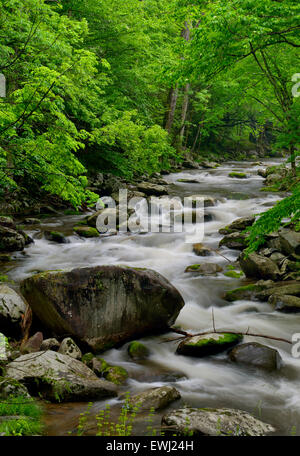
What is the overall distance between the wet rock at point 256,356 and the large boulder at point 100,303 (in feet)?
4.33

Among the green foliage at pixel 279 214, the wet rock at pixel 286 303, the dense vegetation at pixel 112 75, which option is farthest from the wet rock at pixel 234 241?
the green foliage at pixel 279 214

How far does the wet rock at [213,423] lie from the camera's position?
2893mm

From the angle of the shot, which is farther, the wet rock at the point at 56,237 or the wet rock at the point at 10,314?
the wet rock at the point at 56,237

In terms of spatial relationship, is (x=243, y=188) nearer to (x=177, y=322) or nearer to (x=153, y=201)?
(x=153, y=201)

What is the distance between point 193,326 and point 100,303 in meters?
1.94

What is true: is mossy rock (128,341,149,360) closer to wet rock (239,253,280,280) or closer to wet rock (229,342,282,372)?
wet rock (229,342,282,372)

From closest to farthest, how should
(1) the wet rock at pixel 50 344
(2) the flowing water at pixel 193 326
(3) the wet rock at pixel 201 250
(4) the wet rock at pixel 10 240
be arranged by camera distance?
(2) the flowing water at pixel 193 326, (1) the wet rock at pixel 50 344, (4) the wet rock at pixel 10 240, (3) the wet rock at pixel 201 250

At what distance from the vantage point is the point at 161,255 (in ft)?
32.1

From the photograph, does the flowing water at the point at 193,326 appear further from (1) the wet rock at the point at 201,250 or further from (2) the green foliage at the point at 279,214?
(2) the green foliage at the point at 279,214

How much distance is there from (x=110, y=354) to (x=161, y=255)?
5079 millimetres

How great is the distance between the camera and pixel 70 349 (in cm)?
448

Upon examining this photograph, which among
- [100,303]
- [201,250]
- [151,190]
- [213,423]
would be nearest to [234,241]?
[201,250]

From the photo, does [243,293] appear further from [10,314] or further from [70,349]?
[10,314]
